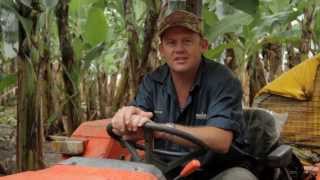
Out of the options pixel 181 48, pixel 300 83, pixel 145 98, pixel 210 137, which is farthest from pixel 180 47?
pixel 300 83

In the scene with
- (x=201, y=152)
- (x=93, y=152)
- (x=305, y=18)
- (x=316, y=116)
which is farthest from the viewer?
(x=305, y=18)

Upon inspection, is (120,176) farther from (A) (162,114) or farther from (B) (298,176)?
(B) (298,176)

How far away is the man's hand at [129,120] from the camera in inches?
91.2

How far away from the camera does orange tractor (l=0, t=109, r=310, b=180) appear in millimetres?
2189

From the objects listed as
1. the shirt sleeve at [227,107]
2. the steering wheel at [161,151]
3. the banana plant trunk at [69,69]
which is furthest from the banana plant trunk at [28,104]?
the shirt sleeve at [227,107]

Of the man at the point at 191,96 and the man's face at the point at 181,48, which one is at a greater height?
the man's face at the point at 181,48

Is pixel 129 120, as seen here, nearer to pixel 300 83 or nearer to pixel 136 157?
pixel 136 157

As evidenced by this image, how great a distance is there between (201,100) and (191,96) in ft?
0.17

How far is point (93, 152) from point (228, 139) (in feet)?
2.33

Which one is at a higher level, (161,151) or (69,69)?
(69,69)

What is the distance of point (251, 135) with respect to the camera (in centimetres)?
307

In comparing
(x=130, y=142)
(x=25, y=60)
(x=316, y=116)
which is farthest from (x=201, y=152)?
(x=316, y=116)

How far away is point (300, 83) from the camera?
14.0ft

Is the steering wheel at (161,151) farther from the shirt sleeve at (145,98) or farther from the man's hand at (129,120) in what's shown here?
the shirt sleeve at (145,98)
